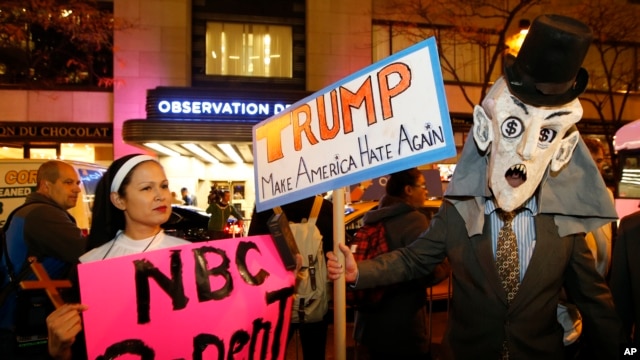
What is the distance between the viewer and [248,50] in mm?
17344

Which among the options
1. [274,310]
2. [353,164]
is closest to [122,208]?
[274,310]

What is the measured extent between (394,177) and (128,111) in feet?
45.1

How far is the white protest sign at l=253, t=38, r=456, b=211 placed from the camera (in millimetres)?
2205

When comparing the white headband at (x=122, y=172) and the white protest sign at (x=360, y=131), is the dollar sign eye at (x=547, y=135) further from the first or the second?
the white headband at (x=122, y=172)

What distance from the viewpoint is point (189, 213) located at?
8.38m

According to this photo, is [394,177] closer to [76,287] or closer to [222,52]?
[76,287]

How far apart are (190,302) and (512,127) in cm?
184

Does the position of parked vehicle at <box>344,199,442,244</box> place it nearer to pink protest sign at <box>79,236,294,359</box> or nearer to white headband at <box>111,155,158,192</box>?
pink protest sign at <box>79,236,294,359</box>

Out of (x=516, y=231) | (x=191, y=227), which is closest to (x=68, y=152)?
(x=191, y=227)

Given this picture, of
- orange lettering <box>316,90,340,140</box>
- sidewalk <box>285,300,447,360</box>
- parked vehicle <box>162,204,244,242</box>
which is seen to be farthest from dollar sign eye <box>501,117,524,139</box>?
parked vehicle <box>162,204,244,242</box>

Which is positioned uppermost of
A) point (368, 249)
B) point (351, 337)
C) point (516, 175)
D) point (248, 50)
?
point (248, 50)

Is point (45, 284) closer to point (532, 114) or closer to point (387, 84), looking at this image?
point (387, 84)

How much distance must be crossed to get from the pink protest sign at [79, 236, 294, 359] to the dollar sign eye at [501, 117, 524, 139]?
4.68ft

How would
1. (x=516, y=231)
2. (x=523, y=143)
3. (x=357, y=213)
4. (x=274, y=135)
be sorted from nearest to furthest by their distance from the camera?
(x=523, y=143), (x=516, y=231), (x=274, y=135), (x=357, y=213)
